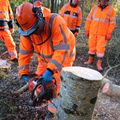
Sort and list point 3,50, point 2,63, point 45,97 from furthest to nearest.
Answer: point 3,50 < point 2,63 < point 45,97

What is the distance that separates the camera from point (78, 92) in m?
2.38

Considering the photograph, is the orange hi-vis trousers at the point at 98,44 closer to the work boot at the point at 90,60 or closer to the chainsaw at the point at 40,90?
the work boot at the point at 90,60

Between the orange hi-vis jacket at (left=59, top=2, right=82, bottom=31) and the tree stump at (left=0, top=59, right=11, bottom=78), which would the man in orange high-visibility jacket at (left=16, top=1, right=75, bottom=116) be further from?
the orange hi-vis jacket at (left=59, top=2, right=82, bottom=31)

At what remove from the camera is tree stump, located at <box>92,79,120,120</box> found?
4375 millimetres

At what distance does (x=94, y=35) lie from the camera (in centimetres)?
718

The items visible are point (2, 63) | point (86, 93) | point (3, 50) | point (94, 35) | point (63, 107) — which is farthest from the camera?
point (3, 50)

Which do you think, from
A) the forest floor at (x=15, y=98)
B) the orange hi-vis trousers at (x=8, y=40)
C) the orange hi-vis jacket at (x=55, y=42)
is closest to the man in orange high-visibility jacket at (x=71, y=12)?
the forest floor at (x=15, y=98)

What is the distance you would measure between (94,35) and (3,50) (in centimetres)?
283

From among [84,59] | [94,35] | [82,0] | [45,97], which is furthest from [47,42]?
[82,0]

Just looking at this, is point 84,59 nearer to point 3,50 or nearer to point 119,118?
point 3,50

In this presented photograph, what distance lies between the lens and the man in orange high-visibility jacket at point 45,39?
293 centimetres

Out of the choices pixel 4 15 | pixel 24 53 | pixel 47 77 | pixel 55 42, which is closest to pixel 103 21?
pixel 4 15

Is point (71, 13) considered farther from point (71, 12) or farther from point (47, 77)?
point (47, 77)

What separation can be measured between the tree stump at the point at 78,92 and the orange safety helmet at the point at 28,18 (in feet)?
2.49
